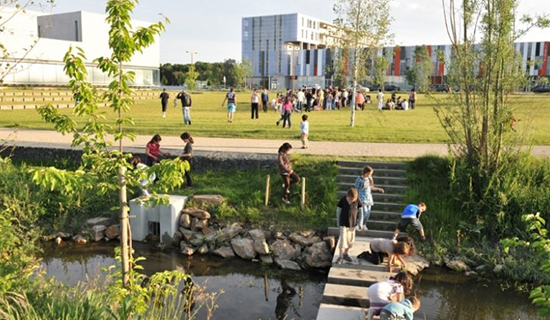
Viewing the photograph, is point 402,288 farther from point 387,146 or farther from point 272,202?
point 387,146

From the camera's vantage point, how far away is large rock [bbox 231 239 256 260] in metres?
10.5

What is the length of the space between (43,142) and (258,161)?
26.2ft

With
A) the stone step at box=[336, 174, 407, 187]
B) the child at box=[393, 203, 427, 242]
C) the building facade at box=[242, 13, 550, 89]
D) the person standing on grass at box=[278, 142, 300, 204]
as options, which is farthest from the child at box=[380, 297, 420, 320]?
the building facade at box=[242, 13, 550, 89]

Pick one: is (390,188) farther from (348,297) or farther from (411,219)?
(348,297)

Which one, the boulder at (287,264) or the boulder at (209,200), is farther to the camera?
the boulder at (209,200)

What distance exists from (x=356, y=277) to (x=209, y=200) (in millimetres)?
4826

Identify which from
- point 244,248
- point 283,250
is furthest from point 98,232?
point 283,250

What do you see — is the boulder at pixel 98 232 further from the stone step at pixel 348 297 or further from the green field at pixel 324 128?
the green field at pixel 324 128

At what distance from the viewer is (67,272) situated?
965 cm

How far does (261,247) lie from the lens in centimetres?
1048

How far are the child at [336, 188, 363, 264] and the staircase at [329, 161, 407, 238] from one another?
161cm

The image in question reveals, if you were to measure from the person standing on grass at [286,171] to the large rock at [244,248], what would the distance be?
1728mm

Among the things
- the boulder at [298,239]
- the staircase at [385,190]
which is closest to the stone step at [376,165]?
the staircase at [385,190]

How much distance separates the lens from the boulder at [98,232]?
1162 centimetres
